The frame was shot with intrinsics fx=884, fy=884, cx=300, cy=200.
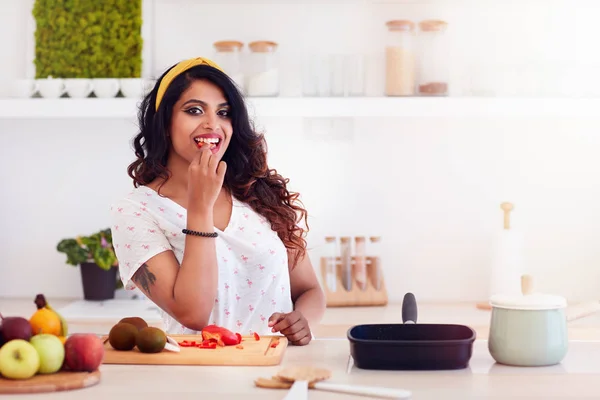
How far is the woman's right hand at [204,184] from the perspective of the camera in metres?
1.96

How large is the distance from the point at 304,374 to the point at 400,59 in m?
2.22

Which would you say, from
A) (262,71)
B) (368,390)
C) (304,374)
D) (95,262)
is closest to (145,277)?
(304,374)

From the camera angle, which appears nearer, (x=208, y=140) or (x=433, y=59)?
(x=208, y=140)

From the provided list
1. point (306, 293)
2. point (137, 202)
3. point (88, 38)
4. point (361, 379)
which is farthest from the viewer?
point (88, 38)

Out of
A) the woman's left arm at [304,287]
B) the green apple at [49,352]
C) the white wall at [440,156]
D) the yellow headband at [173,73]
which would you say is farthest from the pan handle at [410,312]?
the white wall at [440,156]

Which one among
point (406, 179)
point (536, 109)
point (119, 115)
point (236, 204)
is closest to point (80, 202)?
point (119, 115)

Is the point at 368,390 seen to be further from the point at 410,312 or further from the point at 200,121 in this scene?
the point at 200,121

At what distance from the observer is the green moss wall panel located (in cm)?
364

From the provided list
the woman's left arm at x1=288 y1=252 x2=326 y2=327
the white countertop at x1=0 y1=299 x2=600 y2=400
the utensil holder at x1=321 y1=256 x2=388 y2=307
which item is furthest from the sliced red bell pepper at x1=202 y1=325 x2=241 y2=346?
the utensil holder at x1=321 y1=256 x2=388 y2=307

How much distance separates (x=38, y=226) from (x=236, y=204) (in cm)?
175

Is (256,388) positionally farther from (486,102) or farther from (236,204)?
(486,102)

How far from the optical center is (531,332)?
5.31ft

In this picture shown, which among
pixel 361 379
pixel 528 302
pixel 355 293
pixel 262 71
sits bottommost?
pixel 355 293

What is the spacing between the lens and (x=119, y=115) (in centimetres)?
347
